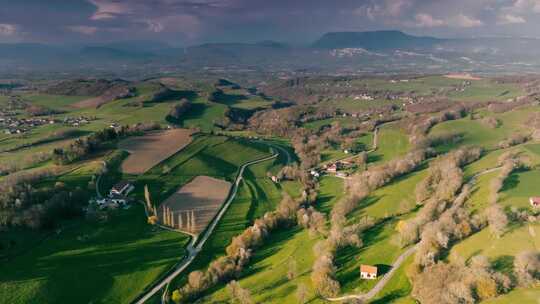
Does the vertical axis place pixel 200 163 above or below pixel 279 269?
above

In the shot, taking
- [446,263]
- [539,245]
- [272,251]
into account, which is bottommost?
[272,251]

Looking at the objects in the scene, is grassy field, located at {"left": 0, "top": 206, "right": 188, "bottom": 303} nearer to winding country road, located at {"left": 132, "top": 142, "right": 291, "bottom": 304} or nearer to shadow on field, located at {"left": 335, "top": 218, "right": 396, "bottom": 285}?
winding country road, located at {"left": 132, "top": 142, "right": 291, "bottom": 304}

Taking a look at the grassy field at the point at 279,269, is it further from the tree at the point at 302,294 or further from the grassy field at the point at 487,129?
the grassy field at the point at 487,129

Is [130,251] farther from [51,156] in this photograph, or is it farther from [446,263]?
[51,156]

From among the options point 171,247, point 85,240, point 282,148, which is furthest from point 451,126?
point 85,240

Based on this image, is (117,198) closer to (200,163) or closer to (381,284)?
(200,163)

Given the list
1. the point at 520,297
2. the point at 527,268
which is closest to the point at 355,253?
the point at 527,268
